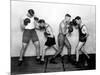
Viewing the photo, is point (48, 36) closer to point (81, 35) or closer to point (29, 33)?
point (29, 33)

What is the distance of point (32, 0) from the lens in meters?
2.04

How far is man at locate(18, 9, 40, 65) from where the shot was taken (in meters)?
2.01

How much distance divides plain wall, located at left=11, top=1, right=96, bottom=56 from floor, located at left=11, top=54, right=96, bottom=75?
8 centimetres

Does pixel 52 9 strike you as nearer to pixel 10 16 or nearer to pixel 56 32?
pixel 56 32

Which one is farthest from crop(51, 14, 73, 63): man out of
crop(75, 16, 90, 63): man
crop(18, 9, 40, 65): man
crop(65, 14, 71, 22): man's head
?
crop(18, 9, 40, 65): man

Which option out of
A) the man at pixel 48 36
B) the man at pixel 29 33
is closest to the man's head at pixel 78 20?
the man at pixel 48 36

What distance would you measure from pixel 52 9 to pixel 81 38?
53 cm

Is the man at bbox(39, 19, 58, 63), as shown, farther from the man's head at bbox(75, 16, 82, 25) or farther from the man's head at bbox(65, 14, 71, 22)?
the man's head at bbox(75, 16, 82, 25)

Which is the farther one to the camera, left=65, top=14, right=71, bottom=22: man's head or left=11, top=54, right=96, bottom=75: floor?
left=65, top=14, right=71, bottom=22: man's head

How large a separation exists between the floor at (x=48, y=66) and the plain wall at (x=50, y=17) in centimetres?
→ 8

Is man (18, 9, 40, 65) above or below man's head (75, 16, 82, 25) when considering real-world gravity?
below

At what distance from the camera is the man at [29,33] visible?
2006mm

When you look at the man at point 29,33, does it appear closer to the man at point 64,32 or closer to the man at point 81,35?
the man at point 64,32
